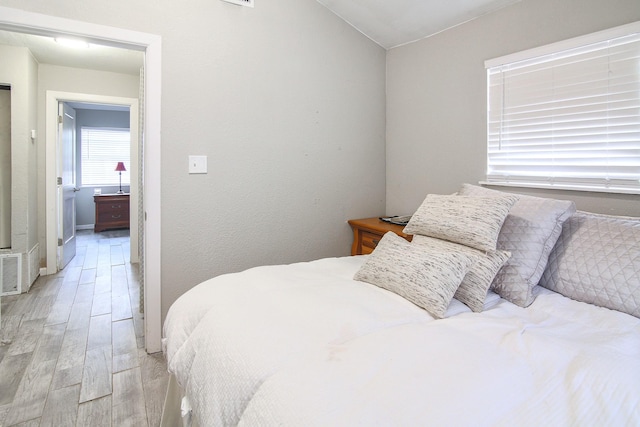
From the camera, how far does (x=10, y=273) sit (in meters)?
3.25

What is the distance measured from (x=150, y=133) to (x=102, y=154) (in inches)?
232

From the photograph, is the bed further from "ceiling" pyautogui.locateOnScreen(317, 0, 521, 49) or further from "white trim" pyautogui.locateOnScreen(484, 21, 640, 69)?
"ceiling" pyautogui.locateOnScreen(317, 0, 521, 49)

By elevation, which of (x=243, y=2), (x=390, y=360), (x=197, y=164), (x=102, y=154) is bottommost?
(x=390, y=360)

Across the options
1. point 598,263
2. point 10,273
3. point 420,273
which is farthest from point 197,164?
point 10,273

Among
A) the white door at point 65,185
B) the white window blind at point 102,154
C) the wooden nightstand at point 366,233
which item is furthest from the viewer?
the white window blind at point 102,154

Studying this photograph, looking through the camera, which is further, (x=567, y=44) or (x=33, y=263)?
(x=33, y=263)

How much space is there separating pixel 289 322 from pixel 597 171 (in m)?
1.83

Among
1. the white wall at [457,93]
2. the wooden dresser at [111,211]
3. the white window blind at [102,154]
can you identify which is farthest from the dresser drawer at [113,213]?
the white wall at [457,93]

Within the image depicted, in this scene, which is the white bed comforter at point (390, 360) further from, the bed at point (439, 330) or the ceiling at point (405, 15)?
the ceiling at point (405, 15)

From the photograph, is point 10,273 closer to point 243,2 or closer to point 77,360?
point 77,360

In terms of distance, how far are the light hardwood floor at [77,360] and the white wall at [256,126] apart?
476 millimetres

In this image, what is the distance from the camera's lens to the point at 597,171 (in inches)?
71.2

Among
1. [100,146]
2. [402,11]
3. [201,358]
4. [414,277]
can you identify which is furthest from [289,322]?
[100,146]

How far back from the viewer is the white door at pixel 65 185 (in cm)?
398
